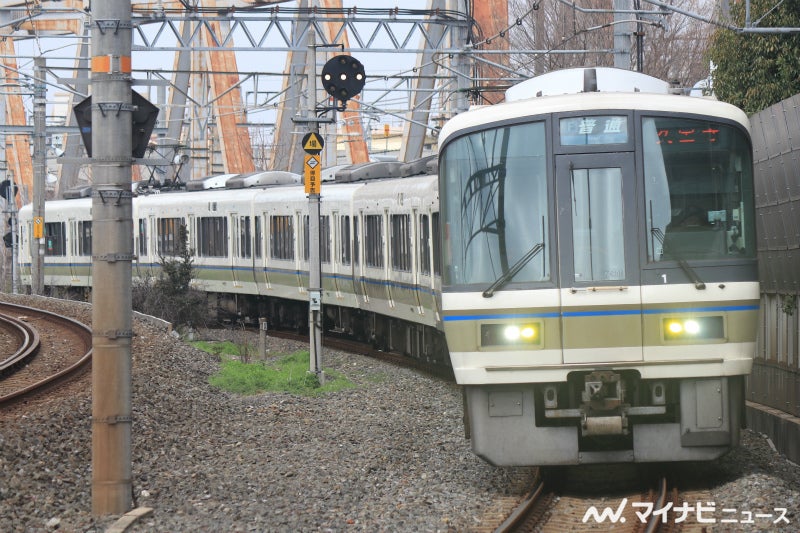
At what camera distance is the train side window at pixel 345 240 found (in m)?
21.0

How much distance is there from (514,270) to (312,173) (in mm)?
7781

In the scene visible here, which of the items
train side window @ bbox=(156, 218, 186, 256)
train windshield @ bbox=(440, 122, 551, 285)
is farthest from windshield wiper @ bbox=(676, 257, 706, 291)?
train side window @ bbox=(156, 218, 186, 256)

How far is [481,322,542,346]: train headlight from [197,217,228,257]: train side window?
17.8 meters

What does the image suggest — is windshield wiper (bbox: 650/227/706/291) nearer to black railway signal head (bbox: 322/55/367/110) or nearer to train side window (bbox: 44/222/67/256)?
black railway signal head (bbox: 322/55/367/110)

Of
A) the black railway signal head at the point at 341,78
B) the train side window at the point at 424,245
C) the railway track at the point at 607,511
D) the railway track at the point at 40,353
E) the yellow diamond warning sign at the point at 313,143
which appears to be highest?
the black railway signal head at the point at 341,78

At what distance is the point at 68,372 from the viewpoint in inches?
616

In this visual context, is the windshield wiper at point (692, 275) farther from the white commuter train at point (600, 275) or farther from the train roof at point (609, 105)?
the train roof at point (609, 105)

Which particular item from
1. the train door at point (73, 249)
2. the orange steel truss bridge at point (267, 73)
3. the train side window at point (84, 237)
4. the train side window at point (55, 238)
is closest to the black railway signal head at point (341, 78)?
the orange steel truss bridge at point (267, 73)

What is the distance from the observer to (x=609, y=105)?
892cm

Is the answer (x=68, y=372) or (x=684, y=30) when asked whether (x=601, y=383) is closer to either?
(x=68, y=372)

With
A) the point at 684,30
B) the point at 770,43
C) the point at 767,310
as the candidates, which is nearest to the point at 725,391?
the point at 767,310

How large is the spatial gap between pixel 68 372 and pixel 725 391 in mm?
9144

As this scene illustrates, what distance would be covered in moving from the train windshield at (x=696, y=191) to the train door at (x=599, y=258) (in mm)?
162

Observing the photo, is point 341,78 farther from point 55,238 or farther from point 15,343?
point 55,238
